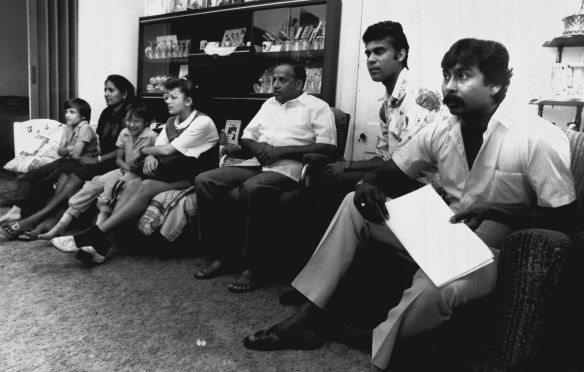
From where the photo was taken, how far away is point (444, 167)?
4.87ft

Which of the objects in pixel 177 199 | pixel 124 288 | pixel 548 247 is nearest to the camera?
pixel 548 247

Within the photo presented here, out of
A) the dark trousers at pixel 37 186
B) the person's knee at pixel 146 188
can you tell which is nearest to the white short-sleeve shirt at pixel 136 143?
the person's knee at pixel 146 188

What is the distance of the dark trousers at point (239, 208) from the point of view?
2102 mm

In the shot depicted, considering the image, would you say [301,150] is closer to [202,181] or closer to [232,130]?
[202,181]

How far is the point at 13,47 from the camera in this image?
18.9 feet

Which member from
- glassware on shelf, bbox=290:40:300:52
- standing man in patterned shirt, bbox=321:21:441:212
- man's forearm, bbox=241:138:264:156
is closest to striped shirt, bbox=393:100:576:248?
standing man in patterned shirt, bbox=321:21:441:212

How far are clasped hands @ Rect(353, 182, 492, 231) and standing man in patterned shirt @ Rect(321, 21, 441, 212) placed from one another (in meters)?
0.54

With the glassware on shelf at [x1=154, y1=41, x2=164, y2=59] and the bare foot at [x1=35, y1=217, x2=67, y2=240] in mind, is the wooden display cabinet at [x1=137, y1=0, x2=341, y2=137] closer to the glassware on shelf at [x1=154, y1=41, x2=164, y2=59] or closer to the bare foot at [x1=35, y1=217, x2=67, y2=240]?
the glassware on shelf at [x1=154, y1=41, x2=164, y2=59]

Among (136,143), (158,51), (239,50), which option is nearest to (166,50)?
(158,51)

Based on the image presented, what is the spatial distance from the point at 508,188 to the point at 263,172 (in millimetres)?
1300

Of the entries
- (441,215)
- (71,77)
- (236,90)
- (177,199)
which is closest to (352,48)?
(236,90)

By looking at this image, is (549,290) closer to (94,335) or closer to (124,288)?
(94,335)

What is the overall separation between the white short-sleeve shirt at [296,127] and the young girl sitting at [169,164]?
1.03 feet

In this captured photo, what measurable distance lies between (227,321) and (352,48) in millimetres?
2216
